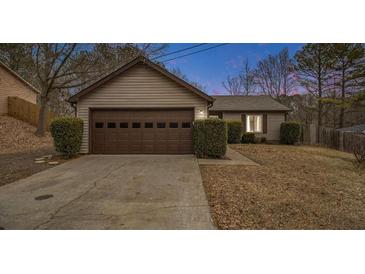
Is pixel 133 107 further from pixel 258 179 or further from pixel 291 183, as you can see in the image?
pixel 291 183


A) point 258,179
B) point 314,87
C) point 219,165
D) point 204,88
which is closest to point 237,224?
point 258,179

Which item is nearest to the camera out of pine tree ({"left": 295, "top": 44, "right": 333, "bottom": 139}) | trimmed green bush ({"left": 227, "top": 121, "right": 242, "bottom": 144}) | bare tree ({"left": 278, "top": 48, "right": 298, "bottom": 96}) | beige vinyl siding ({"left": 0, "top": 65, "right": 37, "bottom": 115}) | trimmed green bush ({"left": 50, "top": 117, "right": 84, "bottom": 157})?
trimmed green bush ({"left": 50, "top": 117, "right": 84, "bottom": 157})

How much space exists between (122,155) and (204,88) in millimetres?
Result: 19512

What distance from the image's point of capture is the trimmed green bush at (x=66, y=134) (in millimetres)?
8641

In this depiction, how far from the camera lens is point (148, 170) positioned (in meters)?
7.03

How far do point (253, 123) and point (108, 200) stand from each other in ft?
48.8

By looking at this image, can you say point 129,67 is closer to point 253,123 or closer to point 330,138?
point 253,123

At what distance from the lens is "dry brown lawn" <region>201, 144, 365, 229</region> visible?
141 inches

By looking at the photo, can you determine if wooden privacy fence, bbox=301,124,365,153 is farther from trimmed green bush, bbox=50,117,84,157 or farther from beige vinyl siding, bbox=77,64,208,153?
trimmed green bush, bbox=50,117,84,157

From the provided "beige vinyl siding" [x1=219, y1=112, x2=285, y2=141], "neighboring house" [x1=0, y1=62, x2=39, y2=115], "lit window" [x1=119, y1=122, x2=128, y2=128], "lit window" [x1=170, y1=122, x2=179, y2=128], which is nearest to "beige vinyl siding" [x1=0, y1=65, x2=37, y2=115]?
"neighboring house" [x1=0, y1=62, x2=39, y2=115]

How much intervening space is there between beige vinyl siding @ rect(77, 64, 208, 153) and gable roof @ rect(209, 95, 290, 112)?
694 centimetres

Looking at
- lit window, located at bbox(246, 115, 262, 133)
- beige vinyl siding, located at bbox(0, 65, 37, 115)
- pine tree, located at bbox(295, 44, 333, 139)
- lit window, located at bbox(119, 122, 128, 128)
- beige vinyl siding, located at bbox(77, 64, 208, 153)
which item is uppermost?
pine tree, located at bbox(295, 44, 333, 139)

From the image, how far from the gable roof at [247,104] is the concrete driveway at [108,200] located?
36.3 feet

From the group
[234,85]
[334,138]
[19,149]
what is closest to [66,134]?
[19,149]
